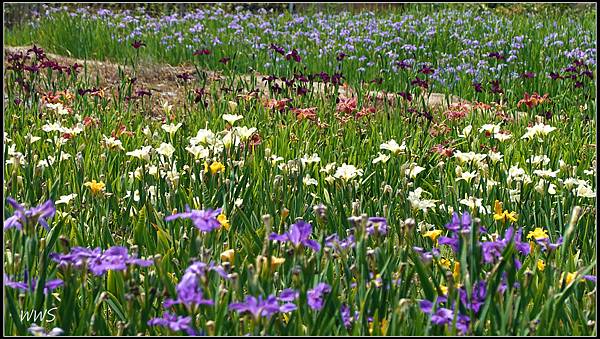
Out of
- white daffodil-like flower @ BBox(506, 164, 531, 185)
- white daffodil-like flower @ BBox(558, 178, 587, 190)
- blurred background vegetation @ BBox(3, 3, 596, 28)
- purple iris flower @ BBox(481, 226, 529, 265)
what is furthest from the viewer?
blurred background vegetation @ BBox(3, 3, 596, 28)

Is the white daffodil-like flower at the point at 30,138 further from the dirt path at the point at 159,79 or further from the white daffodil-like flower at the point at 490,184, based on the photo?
the dirt path at the point at 159,79

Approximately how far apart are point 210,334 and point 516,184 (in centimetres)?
194

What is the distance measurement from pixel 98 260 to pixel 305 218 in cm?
116

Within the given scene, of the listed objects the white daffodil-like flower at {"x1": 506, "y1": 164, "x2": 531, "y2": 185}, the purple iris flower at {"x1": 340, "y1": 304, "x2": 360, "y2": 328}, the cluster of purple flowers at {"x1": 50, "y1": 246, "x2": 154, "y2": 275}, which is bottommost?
the white daffodil-like flower at {"x1": 506, "y1": 164, "x2": 531, "y2": 185}

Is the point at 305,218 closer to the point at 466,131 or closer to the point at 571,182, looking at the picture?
the point at 571,182

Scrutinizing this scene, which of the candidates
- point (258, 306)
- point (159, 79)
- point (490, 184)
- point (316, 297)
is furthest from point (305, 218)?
point (159, 79)

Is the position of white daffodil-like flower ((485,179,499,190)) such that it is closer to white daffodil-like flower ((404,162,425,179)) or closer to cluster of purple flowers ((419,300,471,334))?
white daffodil-like flower ((404,162,425,179))

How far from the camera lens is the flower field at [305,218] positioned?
154 centimetres

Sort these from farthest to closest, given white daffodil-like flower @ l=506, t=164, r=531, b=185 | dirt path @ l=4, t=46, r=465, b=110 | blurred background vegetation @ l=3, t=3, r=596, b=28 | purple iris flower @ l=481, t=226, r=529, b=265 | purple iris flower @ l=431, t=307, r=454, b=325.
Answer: blurred background vegetation @ l=3, t=3, r=596, b=28 → dirt path @ l=4, t=46, r=465, b=110 → white daffodil-like flower @ l=506, t=164, r=531, b=185 → purple iris flower @ l=481, t=226, r=529, b=265 → purple iris flower @ l=431, t=307, r=454, b=325

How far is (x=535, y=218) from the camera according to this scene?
2.56m

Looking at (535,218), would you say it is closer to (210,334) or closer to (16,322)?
(210,334)

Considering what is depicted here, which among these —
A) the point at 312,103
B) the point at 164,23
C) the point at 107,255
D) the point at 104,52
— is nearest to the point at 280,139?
the point at 312,103

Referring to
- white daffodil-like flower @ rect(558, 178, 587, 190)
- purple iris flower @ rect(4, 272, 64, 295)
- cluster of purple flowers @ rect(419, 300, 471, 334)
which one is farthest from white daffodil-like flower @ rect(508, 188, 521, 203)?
purple iris flower @ rect(4, 272, 64, 295)

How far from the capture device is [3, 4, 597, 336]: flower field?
1.54 m
